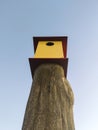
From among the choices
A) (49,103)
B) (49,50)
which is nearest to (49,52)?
(49,50)

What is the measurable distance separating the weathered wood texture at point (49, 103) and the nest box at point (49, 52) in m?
0.66

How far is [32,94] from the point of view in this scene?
7.96m

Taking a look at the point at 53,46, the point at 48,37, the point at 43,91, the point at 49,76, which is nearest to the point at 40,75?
the point at 49,76

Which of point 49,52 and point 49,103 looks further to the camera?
point 49,52

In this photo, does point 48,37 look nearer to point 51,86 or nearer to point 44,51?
point 44,51

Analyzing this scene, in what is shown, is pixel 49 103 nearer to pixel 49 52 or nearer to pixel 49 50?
pixel 49 52

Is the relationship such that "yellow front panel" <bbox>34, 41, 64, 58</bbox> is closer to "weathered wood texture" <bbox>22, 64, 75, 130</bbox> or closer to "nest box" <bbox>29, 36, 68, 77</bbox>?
"nest box" <bbox>29, 36, 68, 77</bbox>

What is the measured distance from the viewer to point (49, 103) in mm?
7438

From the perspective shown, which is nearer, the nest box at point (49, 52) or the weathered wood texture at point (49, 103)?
the weathered wood texture at point (49, 103)

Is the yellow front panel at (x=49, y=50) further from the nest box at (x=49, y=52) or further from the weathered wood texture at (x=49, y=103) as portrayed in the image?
the weathered wood texture at (x=49, y=103)

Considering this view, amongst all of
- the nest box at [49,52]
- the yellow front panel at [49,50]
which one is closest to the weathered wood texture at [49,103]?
the nest box at [49,52]

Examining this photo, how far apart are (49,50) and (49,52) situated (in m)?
0.17

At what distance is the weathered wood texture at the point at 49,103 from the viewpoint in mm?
6945

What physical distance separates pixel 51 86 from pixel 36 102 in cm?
81
